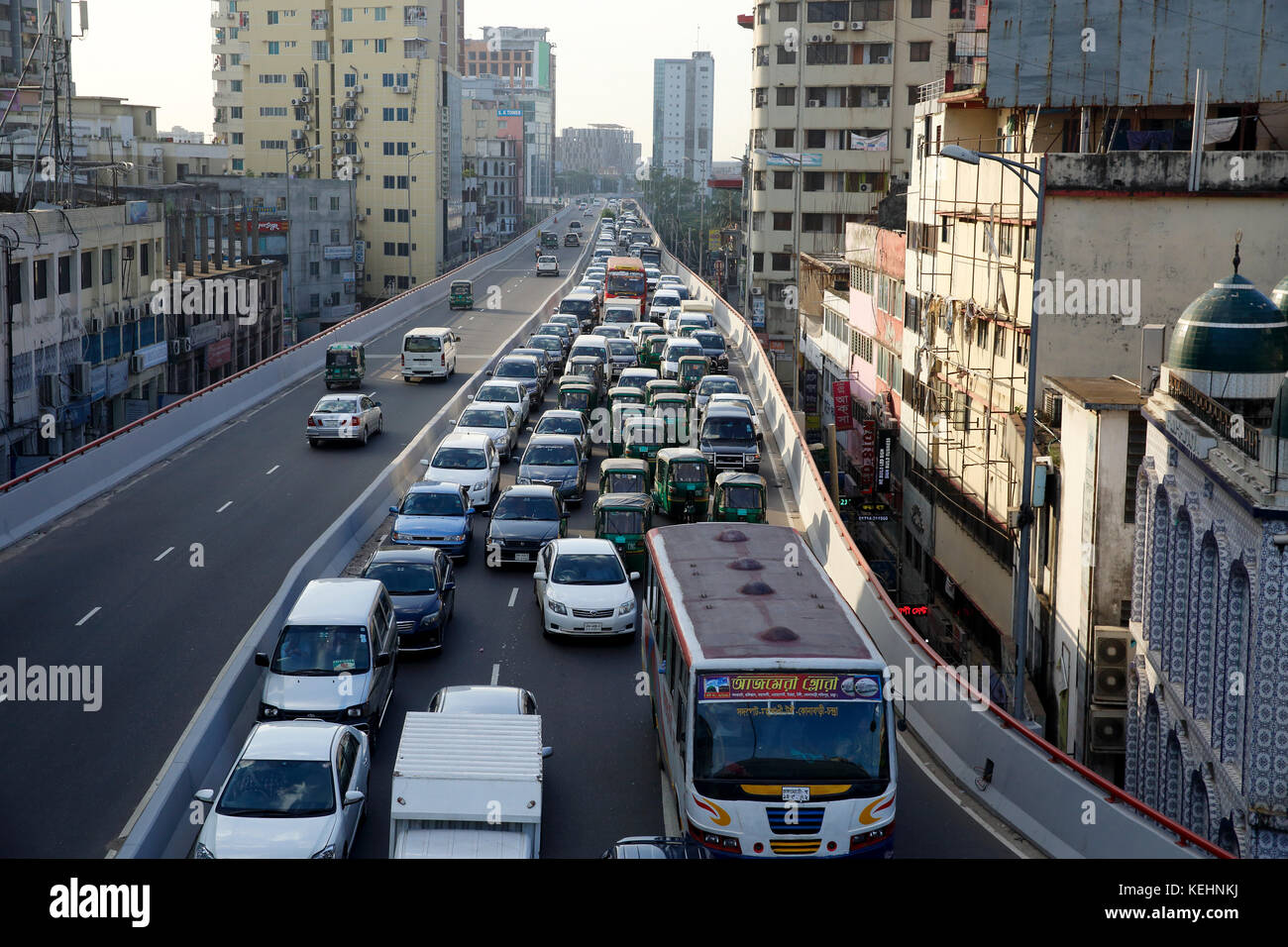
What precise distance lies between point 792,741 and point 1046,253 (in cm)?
2168

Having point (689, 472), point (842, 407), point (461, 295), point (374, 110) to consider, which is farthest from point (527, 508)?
point (374, 110)

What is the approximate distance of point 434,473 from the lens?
32.1m

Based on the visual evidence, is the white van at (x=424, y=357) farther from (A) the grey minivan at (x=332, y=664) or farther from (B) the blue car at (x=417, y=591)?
(A) the grey minivan at (x=332, y=664)

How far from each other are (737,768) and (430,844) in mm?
2970

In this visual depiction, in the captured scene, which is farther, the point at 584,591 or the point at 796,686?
the point at 584,591

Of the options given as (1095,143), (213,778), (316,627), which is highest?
(1095,143)

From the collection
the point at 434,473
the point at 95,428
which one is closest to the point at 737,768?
the point at 434,473

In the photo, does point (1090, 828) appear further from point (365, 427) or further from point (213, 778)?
point (365, 427)

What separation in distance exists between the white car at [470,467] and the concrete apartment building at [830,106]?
5450cm

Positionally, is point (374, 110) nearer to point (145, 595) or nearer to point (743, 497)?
point (743, 497)

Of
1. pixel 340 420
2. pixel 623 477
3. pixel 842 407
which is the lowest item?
pixel 842 407

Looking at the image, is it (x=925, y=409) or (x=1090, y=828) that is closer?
(x=1090, y=828)

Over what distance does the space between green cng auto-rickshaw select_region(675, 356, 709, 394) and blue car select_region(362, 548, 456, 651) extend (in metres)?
23.9

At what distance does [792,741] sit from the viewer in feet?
44.6
